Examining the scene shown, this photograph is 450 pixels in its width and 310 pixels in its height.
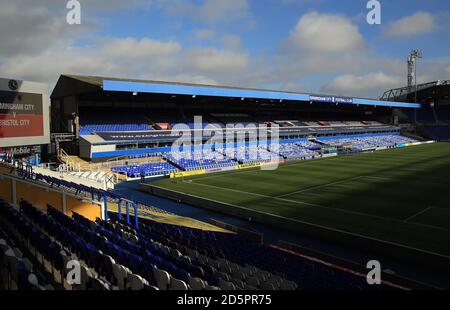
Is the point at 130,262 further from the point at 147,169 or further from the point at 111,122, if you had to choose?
the point at 111,122

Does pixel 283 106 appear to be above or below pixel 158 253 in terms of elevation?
above

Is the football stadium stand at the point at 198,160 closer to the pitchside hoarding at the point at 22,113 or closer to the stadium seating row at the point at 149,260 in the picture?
the stadium seating row at the point at 149,260

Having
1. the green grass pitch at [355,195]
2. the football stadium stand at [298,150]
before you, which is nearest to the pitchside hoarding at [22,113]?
the green grass pitch at [355,195]

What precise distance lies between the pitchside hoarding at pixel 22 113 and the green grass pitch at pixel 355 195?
1362 centimetres

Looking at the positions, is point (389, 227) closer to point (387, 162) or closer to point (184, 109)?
point (387, 162)

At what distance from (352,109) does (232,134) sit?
45954 millimetres

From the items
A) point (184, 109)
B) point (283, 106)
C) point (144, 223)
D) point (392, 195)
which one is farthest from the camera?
point (283, 106)

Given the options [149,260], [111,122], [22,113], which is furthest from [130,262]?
[111,122]

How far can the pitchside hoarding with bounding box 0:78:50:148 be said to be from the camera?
Result: 11453 mm

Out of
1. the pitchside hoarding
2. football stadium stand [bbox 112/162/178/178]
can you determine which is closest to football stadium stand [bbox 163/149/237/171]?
football stadium stand [bbox 112/162/178/178]

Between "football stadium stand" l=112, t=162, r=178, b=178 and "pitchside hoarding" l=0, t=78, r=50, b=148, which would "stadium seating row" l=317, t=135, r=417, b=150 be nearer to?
→ "football stadium stand" l=112, t=162, r=178, b=178

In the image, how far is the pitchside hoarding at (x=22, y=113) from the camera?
11453mm
